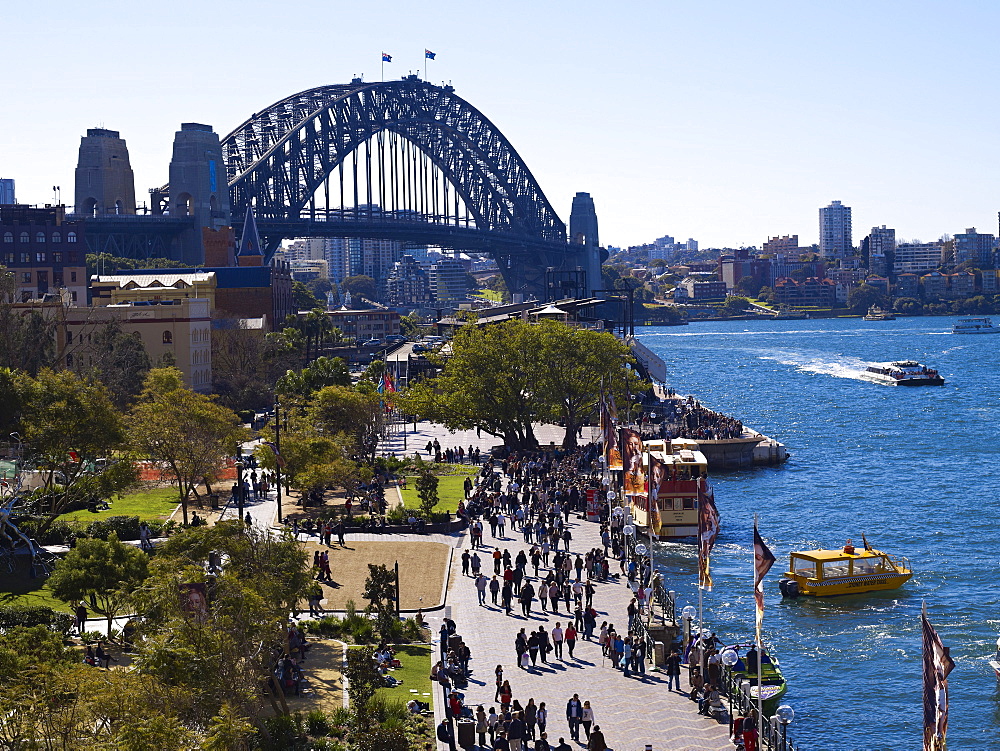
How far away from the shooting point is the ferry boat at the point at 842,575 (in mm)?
44156

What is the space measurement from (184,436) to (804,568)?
2214 cm

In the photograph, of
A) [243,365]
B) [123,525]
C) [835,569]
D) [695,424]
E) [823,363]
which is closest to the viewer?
[123,525]

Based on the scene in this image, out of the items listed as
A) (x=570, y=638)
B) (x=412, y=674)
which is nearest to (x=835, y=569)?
(x=570, y=638)

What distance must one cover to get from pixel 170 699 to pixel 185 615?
3.80 metres

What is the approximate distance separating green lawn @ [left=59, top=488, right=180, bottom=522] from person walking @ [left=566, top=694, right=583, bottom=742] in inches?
934

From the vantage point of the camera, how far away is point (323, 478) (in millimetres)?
50000

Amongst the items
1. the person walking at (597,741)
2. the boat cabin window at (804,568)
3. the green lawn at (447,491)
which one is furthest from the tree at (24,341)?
the person walking at (597,741)

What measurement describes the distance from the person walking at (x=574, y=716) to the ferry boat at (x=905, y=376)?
116091mm

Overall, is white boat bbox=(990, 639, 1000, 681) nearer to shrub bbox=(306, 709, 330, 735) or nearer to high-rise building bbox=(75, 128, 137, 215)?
shrub bbox=(306, 709, 330, 735)

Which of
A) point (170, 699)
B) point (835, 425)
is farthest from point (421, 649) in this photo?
point (835, 425)

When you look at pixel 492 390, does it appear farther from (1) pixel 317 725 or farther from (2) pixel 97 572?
(1) pixel 317 725

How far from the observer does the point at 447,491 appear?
5672cm

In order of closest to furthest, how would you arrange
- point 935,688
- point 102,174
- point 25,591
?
point 935,688 < point 25,591 < point 102,174

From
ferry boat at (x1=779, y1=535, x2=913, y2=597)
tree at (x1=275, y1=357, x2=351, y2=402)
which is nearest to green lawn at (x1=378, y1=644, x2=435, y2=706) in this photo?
ferry boat at (x1=779, y1=535, x2=913, y2=597)
